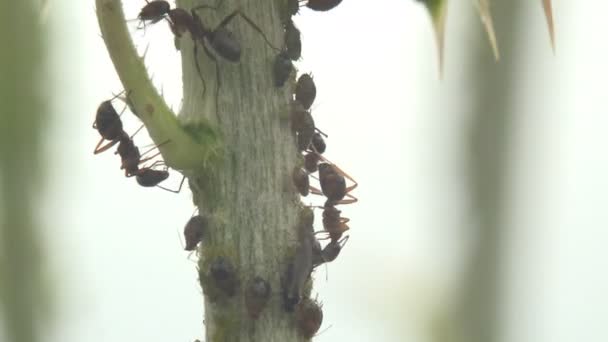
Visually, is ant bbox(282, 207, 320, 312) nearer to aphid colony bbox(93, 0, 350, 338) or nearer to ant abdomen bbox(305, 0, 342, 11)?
aphid colony bbox(93, 0, 350, 338)

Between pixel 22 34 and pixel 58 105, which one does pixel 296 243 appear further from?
pixel 58 105

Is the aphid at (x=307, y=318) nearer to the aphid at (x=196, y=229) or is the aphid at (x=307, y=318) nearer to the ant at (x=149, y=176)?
the aphid at (x=196, y=229)

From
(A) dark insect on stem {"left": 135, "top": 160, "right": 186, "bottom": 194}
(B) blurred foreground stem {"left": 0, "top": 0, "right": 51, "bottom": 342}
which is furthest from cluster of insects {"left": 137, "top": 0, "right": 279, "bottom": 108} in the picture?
(B) blurred foreground stem {"left": 0, "top": 0, "right": 51, "bottom": 342}

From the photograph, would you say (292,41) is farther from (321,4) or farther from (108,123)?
(108,123)

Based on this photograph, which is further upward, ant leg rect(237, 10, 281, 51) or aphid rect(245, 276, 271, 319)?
ant leg rect(237, 10, 281, 51)

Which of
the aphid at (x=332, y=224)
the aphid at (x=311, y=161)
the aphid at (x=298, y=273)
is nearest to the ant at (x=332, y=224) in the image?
the aphid at (x=332, y=224)

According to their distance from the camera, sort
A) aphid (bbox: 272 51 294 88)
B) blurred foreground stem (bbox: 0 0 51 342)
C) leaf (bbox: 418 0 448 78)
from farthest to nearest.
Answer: blurred foreground stem (bbox: 0 0 51 342)
aphid (bbox: 272 51 294 88)
leaf (bbox: 418 0 448 78)

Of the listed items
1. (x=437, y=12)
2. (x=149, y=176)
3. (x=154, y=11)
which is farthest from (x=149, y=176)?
(x=437, y=12)
